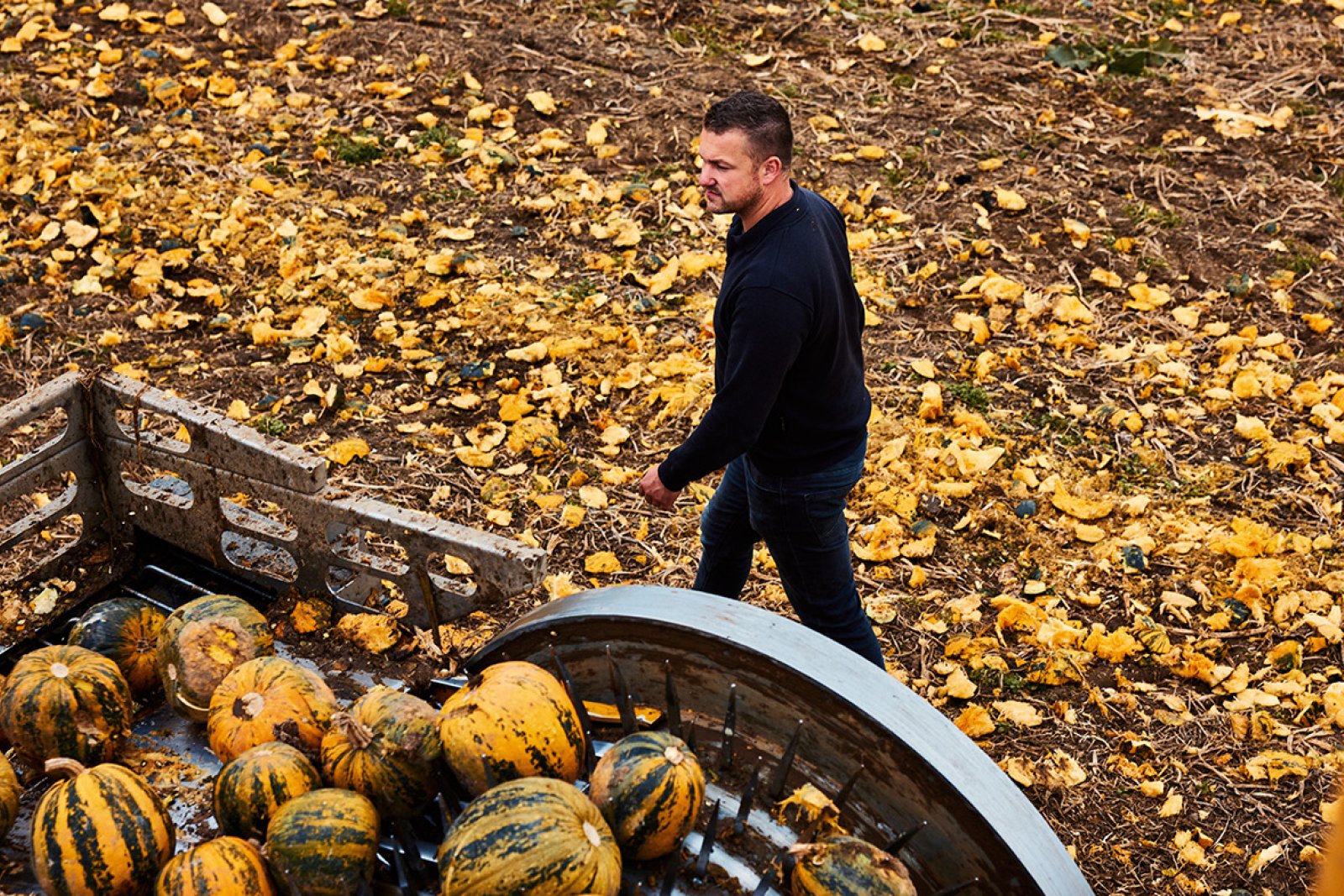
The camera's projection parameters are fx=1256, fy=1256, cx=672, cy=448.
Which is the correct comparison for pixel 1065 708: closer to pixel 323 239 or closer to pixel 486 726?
pixel 486 726

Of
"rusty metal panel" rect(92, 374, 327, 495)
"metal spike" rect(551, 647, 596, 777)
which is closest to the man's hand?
"metal spike" rect(551, 647, 596, 777)

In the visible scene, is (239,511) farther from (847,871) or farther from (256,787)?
(847,871)

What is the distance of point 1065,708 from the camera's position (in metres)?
4.36

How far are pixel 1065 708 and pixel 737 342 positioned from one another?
192cm

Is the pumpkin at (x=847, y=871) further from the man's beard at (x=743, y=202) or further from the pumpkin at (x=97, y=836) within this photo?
the man's beard at (x=743, y=202)

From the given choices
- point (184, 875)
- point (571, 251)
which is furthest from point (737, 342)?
point (571, 251)

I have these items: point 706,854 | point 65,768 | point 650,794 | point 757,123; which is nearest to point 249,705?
point 65,768

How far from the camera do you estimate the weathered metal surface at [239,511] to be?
10.8ft

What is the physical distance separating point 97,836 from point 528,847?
3.06ft

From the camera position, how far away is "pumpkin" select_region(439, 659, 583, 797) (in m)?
2.60

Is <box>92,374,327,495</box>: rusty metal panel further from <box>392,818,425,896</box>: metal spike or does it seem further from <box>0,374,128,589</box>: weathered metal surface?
<box>392,818,425,896</box>: metal spike

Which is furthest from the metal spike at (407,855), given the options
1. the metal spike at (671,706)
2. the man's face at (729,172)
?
the man's face at (729,172)

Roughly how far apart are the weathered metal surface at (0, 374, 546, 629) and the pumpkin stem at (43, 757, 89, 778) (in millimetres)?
951

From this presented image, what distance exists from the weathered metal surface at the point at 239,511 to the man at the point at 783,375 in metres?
0.73
